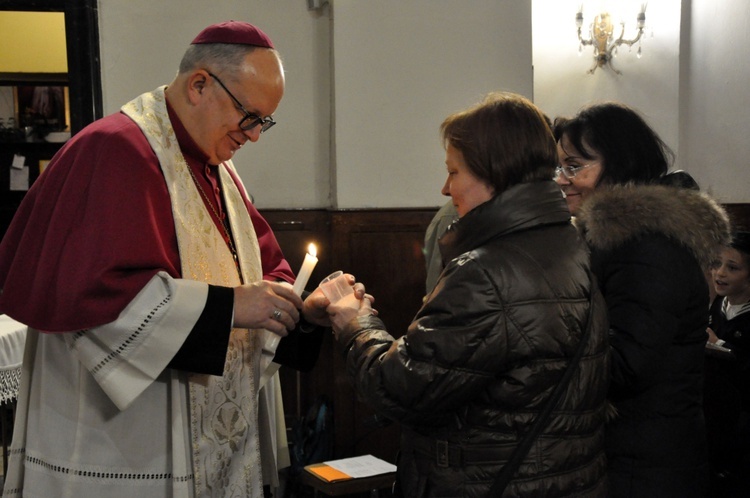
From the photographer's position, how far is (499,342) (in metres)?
1.71

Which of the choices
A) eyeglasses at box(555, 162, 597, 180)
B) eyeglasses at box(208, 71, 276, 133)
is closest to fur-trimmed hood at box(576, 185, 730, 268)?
eyeglasses at box(555, 162, 597, 180)

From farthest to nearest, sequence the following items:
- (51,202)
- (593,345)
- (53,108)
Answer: (53,108)
(51,202)
(593,345)

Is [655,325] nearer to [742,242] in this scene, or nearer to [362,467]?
[362,467]

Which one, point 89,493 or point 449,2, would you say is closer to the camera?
point 89,493

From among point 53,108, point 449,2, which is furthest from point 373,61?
point 53,108

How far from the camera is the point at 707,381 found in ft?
10.5

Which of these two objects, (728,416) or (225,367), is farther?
(728,416)

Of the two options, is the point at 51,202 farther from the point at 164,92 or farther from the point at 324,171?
the point at 324,171

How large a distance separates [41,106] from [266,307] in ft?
22.3

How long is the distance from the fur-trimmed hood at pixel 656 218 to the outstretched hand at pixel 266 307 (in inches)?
34.3

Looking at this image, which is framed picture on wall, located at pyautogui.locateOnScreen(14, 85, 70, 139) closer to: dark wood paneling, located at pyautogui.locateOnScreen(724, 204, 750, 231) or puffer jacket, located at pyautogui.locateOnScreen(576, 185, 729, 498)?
dark wood paneling, located at pyautogui.locateOnScreen(724, 204, 750, 231)

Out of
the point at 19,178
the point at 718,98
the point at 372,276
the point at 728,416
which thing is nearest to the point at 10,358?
the point at 372,276

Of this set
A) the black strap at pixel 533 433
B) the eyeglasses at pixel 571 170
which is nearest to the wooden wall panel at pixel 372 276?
the eyeglasses at pixel 571 170

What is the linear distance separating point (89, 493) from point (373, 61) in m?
3.47
